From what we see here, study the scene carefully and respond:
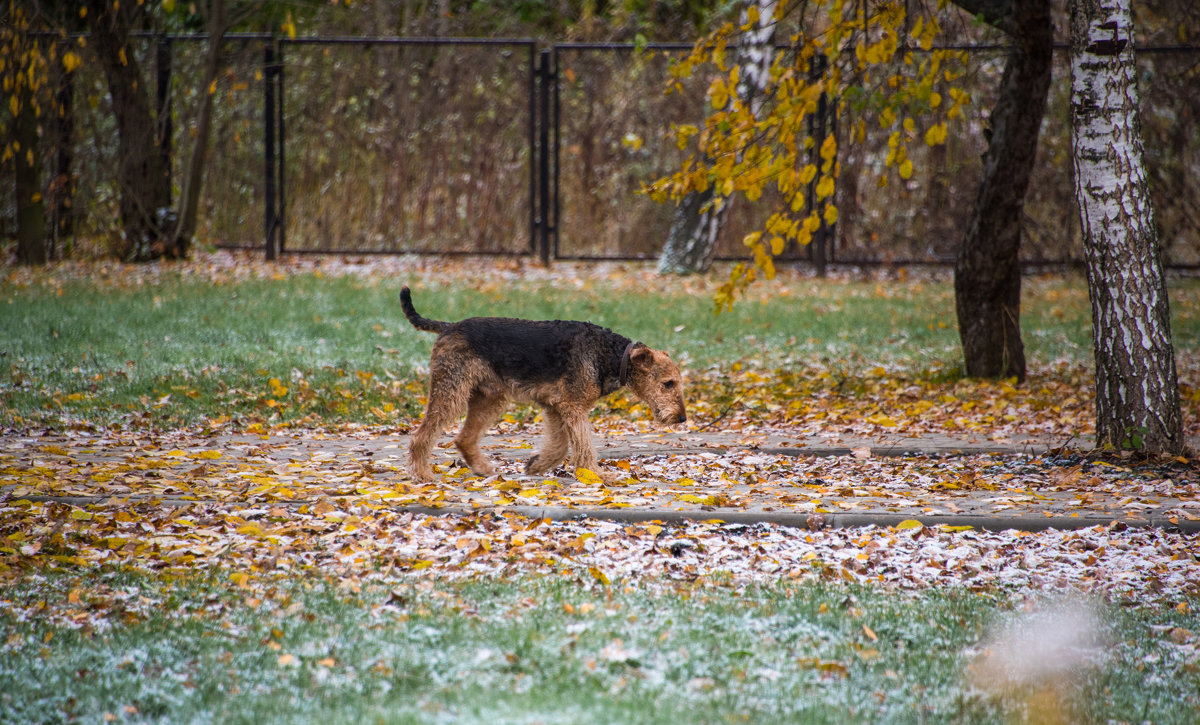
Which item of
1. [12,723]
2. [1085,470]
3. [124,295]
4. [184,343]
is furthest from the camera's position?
[124,295]

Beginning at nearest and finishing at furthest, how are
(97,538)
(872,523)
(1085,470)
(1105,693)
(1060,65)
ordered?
(1105,693) < (97,538) < (872,523) < (1085,470) < (1060,65)

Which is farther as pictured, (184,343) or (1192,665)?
(184,343)

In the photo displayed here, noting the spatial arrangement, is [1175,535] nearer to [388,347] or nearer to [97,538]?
[97,538]

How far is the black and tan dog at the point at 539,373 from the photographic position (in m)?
5.77

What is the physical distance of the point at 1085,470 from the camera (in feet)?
20.5

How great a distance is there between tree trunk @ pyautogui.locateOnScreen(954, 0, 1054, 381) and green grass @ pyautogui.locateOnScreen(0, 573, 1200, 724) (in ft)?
16.4

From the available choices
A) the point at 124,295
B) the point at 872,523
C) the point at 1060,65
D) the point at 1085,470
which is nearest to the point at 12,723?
the point at 872,523

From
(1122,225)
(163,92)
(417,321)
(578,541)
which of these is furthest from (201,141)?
(1122,225)

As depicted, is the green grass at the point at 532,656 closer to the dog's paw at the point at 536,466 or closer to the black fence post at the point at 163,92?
the dog's paw at the point at 536,466

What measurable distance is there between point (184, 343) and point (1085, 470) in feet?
24.9

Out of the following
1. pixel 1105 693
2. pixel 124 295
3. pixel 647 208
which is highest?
pixel 647 208

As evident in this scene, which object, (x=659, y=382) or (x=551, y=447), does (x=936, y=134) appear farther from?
(x=551, y=447)

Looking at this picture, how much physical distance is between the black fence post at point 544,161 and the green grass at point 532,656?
38.3 ft

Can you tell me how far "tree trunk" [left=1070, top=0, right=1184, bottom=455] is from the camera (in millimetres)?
6238
